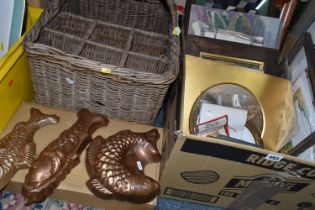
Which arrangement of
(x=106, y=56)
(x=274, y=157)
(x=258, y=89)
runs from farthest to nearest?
(x=106, y=56)
(x=258, y=89)
(x=274, y=157)

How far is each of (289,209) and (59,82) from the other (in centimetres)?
89

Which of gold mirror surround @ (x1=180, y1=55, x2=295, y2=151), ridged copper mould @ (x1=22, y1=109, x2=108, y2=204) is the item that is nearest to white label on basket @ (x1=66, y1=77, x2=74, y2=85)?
ridged copper mould @ (x1=22, y1=109, x2=108, y2=204)

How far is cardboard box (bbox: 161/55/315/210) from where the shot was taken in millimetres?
887

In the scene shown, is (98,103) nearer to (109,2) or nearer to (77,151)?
(77,151)

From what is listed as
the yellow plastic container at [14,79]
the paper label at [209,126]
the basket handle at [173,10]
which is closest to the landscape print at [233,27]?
the basket handle at [173,10]

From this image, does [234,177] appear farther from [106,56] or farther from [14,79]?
[14,79]

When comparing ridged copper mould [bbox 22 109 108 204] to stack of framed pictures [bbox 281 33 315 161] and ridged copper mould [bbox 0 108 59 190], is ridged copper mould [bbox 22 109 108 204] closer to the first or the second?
ridged copper mould [bbox 0 108 59 190]

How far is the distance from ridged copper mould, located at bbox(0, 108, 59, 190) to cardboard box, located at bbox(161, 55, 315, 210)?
1.41ft

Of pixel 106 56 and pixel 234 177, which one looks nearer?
pixel 234 177

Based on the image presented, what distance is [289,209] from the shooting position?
3.77ft

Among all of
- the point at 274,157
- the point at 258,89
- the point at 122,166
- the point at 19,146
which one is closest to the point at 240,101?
the point at 258,89

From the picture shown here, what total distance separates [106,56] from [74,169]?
1.32 ft

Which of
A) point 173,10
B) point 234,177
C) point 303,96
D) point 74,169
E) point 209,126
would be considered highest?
point 173,10

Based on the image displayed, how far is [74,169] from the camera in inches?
→ 42.3
